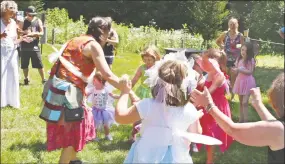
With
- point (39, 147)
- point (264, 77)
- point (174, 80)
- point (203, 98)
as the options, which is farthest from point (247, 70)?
point (264, 77)

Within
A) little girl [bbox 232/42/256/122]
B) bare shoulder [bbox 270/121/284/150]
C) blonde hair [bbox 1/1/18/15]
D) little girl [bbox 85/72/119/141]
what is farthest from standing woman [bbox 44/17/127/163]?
little girl [bbox 232/42/256/122]

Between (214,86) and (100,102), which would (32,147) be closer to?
(100,102)

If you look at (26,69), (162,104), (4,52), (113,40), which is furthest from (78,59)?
(26,69)

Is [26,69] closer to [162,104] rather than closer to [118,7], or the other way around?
[162,104]

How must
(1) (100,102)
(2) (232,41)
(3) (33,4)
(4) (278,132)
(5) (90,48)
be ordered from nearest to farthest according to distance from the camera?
(4) (278,132) → (5) (90,48) → (1) (100,102) → (2) (232,41) → (3) (33,4)

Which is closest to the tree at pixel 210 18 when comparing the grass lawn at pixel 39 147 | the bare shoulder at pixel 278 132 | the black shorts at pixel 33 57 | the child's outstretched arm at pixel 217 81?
the black shorts at pixel 33 57

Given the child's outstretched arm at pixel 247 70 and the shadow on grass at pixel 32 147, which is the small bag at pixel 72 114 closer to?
the shadow on grass at pixel 32 147

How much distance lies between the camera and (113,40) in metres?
9.77

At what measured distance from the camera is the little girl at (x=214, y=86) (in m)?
5.59

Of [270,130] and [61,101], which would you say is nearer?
[270,130]

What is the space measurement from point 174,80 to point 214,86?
81.9 inches

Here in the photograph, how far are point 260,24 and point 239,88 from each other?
71.6ft

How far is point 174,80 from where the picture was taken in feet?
11.8

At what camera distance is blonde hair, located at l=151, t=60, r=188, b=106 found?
357 centimetres
